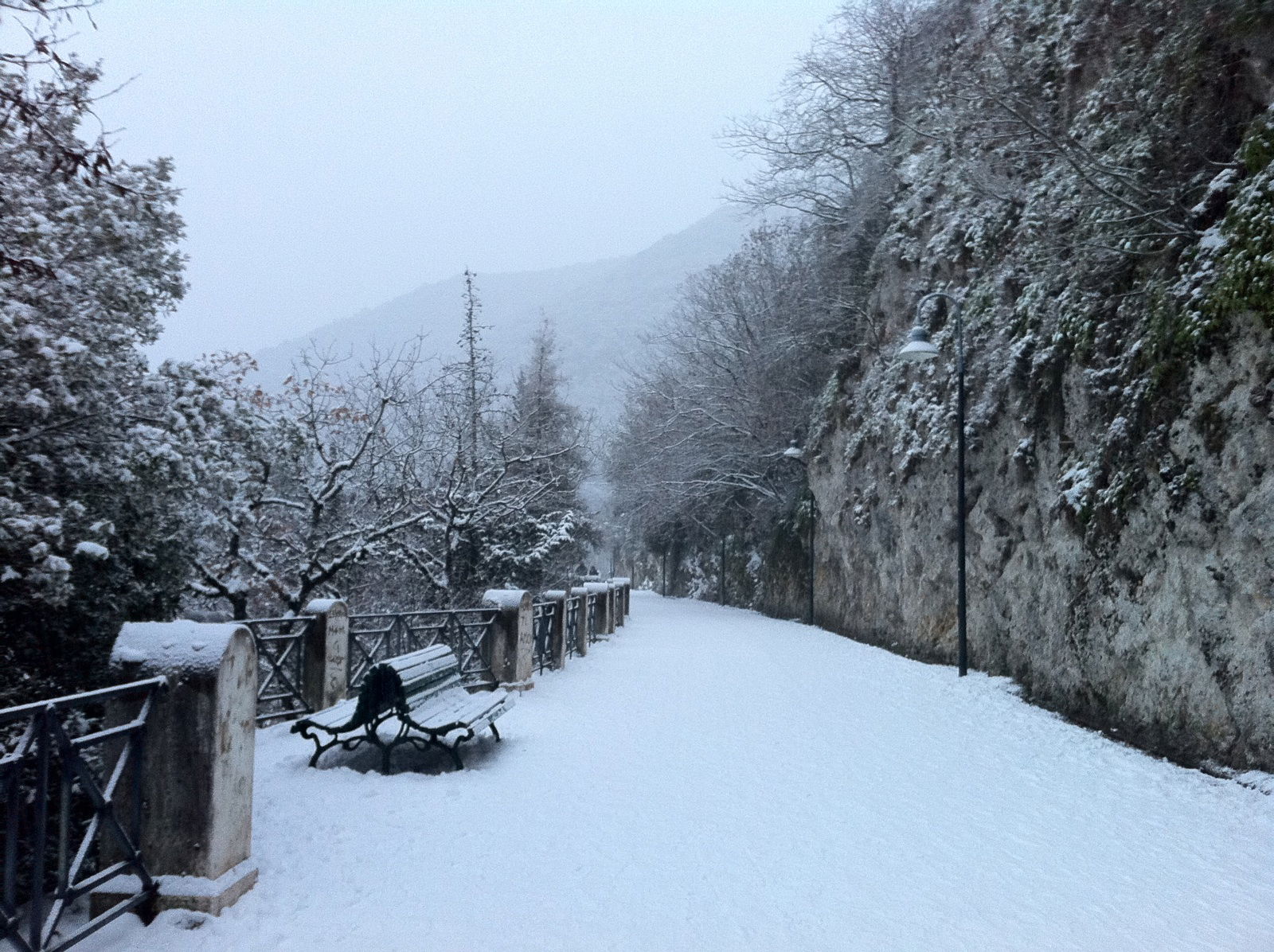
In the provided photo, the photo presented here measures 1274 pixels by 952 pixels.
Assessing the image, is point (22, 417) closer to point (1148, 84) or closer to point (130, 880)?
point (130, 880)

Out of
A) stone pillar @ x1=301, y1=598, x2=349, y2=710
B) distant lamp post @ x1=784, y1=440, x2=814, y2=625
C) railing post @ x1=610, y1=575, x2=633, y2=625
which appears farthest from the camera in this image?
distant lamp post @ x1=784, y1=440, x2=814, y2=625

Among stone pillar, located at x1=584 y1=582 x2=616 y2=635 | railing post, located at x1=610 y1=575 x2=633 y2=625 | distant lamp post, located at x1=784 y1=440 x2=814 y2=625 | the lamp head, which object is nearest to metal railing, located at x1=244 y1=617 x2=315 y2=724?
the lamp head

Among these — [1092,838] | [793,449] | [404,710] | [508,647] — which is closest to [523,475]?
[793,449]

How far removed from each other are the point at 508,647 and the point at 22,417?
6365mm

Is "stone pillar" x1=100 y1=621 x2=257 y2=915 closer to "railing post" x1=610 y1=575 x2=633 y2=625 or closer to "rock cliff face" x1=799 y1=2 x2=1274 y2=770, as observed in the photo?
"rock cliff face" x1=799 y1=2 x2=1274 y2=770

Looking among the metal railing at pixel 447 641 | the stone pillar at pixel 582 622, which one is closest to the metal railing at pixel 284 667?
the metal railing at pixel 447 641

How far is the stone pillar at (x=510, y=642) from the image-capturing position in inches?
453

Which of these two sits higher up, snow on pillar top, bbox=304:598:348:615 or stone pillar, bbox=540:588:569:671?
snow on pillar top, bbox=304:598:348:615

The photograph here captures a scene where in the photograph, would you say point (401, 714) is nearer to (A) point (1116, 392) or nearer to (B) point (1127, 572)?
(B) point (1127, 572)

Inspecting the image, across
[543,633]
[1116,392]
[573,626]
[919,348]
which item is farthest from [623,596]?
[1116,392]

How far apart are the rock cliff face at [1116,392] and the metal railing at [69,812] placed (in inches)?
298

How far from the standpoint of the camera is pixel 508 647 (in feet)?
37.8

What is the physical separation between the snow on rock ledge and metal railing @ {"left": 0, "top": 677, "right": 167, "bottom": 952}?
0.12 meters

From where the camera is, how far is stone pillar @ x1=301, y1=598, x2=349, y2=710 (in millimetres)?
8875
